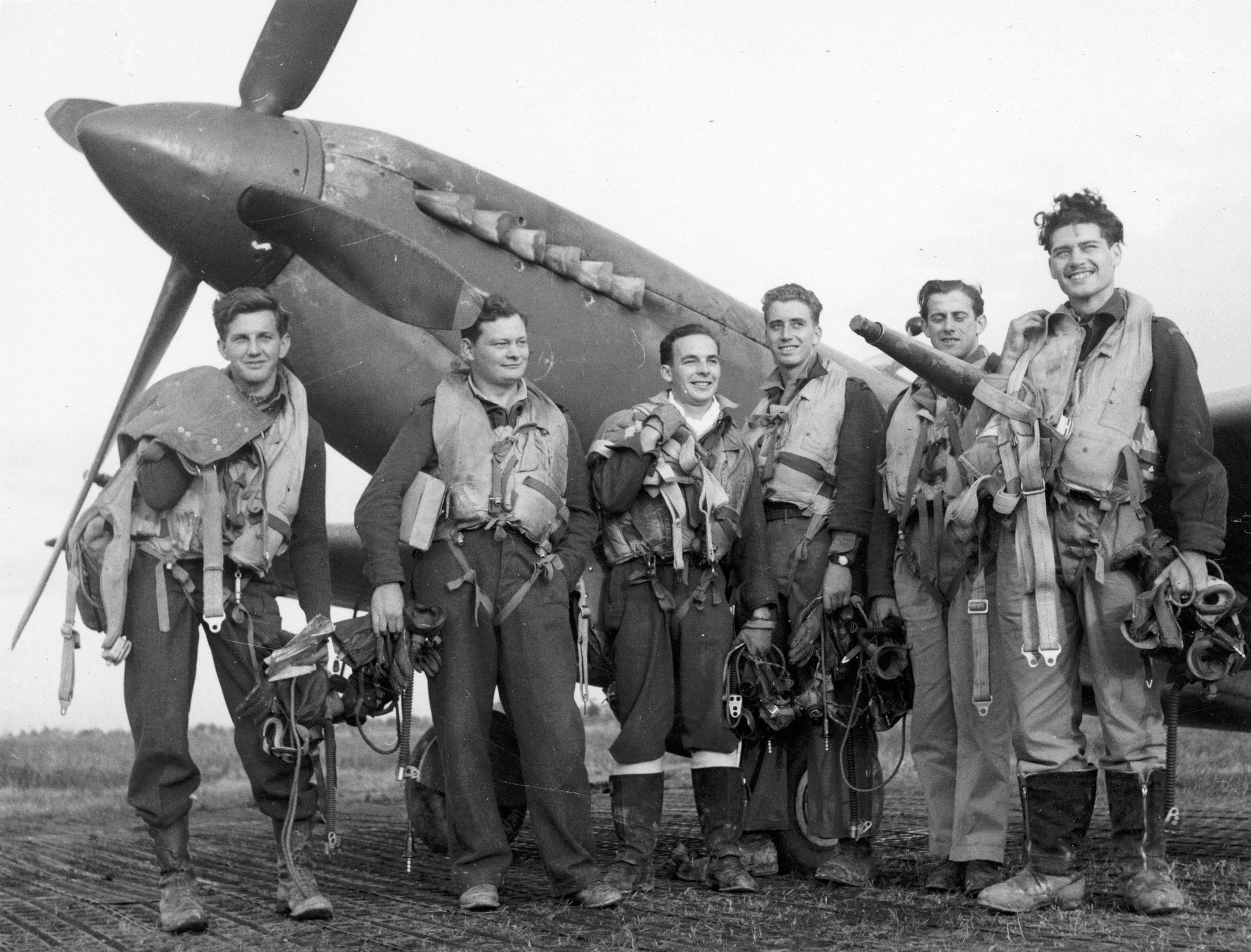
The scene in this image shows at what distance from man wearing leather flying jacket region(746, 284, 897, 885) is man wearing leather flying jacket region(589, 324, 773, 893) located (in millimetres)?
201

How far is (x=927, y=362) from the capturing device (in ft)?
13.7

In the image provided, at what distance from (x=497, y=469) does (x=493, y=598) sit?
0.41 metres

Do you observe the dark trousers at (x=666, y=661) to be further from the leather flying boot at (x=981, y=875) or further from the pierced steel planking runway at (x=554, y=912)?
the leather flying boot at (x=981, y=875)

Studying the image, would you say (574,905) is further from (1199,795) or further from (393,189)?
(1199,795)

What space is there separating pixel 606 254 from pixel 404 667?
7.19ft

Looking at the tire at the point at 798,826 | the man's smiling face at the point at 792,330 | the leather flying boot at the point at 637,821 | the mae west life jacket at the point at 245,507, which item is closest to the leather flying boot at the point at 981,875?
the tire at the point at 798,826

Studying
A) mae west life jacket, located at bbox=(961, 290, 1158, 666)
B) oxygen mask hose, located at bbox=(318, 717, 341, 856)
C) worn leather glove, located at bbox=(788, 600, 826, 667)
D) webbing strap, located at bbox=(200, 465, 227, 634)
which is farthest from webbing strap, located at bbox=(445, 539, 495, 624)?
mae west life jacket, located at bbox=(961, 290, 1158, 666)

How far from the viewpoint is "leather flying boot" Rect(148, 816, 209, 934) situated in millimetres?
3730

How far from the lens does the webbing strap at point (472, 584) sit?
408 centimetres

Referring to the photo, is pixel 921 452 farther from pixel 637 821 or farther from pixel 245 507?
pixel 245 507

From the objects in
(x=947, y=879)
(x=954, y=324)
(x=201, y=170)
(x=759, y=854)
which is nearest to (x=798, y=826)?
(x=759, y=854)

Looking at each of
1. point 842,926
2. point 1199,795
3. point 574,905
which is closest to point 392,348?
point 574,905

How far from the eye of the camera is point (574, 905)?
3967mm

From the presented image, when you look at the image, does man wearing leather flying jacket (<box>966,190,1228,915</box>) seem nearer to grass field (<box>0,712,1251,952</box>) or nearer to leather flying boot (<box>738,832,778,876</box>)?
grass field (<box>0,712,1251,952</box>)
